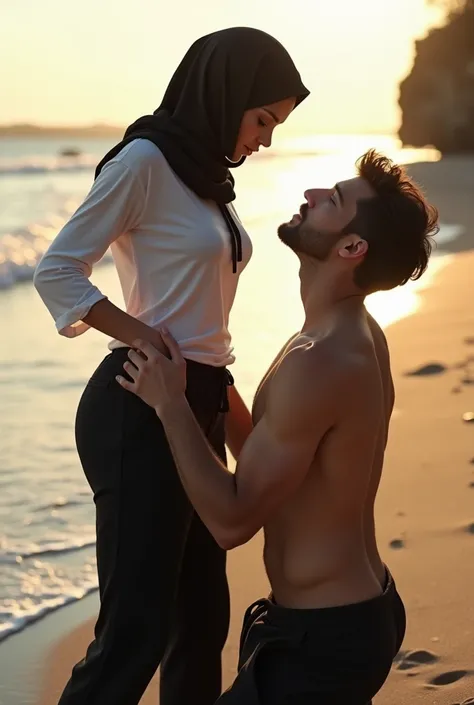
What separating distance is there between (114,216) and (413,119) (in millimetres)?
47882

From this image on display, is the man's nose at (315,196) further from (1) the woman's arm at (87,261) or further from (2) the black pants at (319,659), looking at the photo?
(2) the black pants at (319,659)

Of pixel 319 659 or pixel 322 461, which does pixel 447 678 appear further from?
pixel 322 461

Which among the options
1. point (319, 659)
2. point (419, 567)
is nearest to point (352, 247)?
point (319, 659)

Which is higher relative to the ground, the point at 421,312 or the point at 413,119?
the point at 413,119

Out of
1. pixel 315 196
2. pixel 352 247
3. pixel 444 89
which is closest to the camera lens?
pixel 352 247

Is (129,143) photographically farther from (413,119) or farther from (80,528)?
(413,119)

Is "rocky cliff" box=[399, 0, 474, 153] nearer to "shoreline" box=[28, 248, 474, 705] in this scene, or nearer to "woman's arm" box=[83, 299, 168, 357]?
"shoreline" box=[28, 248, 474, 705]

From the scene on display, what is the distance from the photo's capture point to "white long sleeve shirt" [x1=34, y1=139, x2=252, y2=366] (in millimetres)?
2479

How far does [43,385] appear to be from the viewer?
6.77 meters

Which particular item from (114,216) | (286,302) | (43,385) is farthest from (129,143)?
(286,302)

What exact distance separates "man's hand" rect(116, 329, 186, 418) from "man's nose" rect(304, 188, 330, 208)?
1.49ft

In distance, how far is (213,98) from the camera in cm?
260

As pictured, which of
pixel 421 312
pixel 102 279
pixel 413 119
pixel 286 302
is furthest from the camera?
pixel 413 119

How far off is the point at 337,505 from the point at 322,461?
0.10 meters
